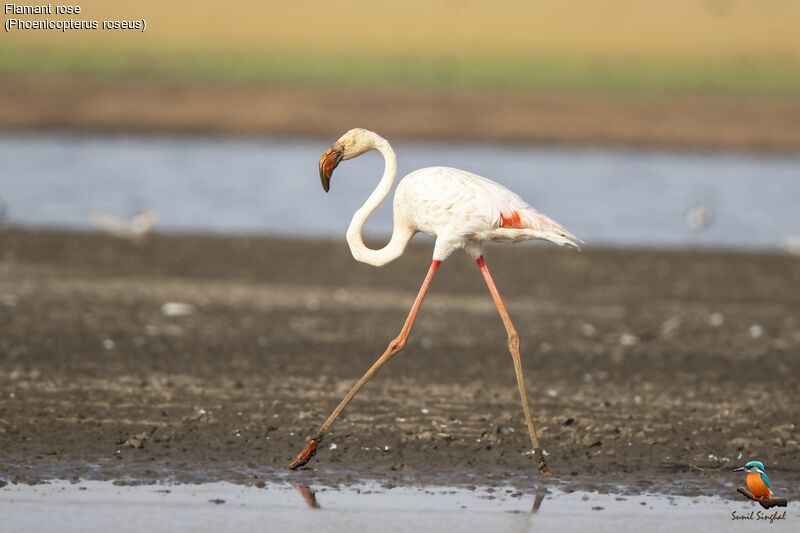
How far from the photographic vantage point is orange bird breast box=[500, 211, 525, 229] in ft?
27.7

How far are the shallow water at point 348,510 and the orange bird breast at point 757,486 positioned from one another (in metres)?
0.10

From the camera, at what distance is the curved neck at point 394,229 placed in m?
8.50

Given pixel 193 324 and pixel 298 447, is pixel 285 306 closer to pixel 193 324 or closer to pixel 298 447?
pixel 193 324

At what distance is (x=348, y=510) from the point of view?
7055 mm

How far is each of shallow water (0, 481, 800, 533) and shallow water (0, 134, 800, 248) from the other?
40.4ft

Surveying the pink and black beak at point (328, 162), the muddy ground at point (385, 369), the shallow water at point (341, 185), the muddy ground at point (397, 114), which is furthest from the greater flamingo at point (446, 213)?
the muddy ground at point (397, 114)

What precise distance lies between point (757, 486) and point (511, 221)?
7.22 ft

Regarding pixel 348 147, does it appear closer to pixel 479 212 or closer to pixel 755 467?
pixel 479 212

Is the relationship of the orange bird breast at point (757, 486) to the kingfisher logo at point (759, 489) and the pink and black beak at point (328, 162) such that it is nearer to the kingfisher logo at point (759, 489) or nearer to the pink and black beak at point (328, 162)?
the kingfisher logo at point (759, 489)

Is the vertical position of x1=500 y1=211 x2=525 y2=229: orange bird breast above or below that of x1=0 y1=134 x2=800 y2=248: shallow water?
above

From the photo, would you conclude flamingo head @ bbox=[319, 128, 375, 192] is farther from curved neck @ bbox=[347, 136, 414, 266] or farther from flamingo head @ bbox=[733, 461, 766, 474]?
flamingo head @ bbox=[733, 461, 766, 474]

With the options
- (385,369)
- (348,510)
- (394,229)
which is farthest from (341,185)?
(348,510)

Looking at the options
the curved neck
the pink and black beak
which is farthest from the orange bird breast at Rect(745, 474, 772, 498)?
the pink and black beak

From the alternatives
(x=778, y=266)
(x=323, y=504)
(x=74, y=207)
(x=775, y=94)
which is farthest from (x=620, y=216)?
(x=775, y=94)
